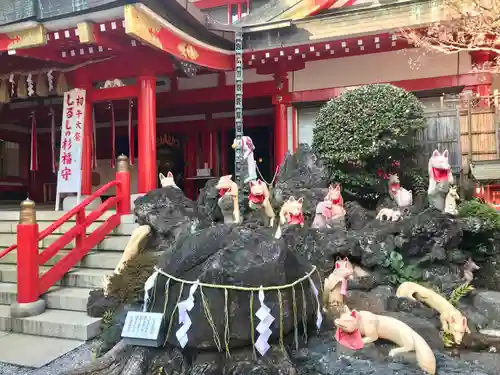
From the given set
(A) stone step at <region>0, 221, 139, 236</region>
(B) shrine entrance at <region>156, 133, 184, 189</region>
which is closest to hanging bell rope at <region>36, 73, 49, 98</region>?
(A) stone step at <region>0, 221, 139, 236</region>

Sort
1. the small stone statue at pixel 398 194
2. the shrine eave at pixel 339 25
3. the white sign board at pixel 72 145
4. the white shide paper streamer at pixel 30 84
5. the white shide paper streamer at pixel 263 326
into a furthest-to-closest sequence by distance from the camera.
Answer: the white shide paper streamer at pixel 30 84
the white sign board at pixel 72 145
the shrine eave at pixel 339 25
the small stone statue at pixel 398 194
the white shide paper streamer at pixel 263 326

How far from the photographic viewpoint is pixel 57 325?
15.9 feet

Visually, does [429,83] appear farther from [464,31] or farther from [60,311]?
[60,311]

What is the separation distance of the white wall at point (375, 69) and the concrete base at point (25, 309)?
696 cm

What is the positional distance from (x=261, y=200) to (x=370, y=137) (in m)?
2.04

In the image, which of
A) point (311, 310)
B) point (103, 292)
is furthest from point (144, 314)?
point (103, 292)

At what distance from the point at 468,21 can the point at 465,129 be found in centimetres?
195

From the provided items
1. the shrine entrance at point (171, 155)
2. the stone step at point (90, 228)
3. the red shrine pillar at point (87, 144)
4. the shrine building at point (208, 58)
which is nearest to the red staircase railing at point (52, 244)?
the stone step at point (90, 228)

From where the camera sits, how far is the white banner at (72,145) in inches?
338

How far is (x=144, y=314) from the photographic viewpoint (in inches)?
136

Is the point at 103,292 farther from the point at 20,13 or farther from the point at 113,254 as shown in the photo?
the point at 20,13

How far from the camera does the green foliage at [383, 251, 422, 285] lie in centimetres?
512

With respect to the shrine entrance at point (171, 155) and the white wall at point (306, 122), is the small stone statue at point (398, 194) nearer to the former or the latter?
the white wall at point (306, 122)

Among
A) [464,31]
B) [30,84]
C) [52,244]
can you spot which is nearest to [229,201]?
[52,244]
